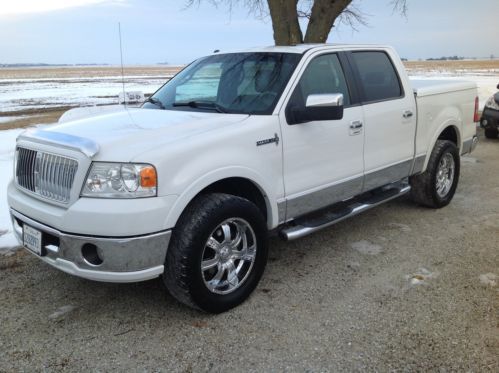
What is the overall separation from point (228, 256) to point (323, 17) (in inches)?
307

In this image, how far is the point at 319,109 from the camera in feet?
12.0

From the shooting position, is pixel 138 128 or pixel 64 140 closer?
pixel 64 140

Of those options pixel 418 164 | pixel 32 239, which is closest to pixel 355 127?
pixel 418 164

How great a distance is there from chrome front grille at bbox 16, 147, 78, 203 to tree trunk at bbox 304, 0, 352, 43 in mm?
7721

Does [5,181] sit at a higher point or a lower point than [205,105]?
lower

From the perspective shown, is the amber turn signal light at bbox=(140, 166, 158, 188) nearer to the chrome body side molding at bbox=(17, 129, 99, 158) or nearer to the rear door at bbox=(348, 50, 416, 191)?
the chrome body side molding at bbox=(17, 129, 99, 158)

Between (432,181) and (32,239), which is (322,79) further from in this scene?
(32,239)

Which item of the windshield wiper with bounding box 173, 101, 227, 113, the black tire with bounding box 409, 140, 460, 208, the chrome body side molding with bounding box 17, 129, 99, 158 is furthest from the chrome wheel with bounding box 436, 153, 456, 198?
the chrome body side molding with bounding box 17, 129, 99, 158

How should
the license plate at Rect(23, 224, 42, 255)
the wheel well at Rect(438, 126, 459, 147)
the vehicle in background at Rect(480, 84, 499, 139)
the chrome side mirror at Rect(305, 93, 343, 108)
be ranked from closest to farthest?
the license plate at Rect(23, 224, 42, 255) < the chrome side mirror at Rect(305, 93, 343, 108) < the wheel well at Rect(438, 126, 459, 147) < the vehicle in background at Rect(480, 84, 499, 139)

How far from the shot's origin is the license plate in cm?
322

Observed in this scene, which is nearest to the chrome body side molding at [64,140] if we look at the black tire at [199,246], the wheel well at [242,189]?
the black tire at [199,246]

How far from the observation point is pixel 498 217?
554 centimetres

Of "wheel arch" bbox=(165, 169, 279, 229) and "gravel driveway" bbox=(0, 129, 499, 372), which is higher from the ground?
"wheel arch" bbox=(165, 169, 279, 229)

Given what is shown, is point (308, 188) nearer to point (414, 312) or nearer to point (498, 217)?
point (414, 312)
